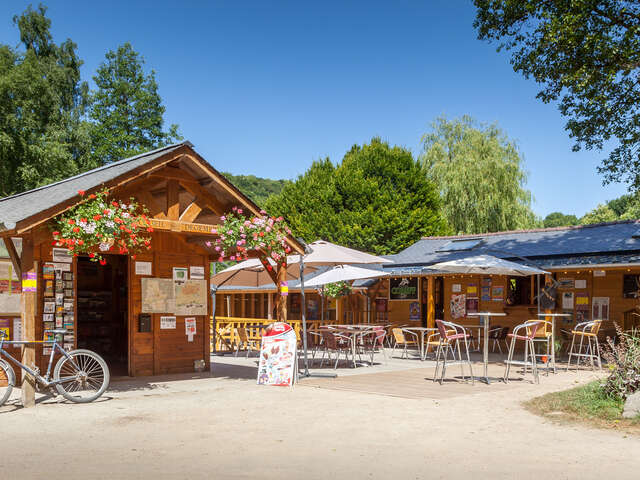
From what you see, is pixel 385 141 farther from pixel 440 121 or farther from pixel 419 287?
pixel 419 287

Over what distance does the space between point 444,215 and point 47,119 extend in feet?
59.0

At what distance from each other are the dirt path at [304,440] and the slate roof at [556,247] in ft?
23.3

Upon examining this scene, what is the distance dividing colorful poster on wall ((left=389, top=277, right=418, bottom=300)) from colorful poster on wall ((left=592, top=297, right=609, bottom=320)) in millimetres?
5648

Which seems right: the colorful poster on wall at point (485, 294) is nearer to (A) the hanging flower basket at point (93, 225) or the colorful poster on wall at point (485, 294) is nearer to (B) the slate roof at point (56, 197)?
(B) the slate roof at point (56, 197)

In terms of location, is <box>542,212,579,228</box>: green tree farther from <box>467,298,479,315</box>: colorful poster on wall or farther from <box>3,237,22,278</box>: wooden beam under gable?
<box>3,237,22,278</box>: wooden beam under gable

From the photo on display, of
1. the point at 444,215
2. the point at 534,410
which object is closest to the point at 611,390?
the point at 534,410

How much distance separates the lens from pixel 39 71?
87.3 ft

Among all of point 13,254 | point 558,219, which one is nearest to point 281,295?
point 13,254

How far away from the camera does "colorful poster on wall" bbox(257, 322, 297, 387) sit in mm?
10305

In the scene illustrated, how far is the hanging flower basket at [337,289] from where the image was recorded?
19.8 metres

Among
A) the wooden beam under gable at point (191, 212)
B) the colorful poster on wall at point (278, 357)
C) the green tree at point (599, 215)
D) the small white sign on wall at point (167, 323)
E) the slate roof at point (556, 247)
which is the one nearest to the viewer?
the colorful poster on wall at point (278, 357)

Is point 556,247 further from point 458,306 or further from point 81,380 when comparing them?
point 81,380

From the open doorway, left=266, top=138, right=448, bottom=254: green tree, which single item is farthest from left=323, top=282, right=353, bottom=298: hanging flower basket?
left=266, top=138, right=448, bottom=254: green tree

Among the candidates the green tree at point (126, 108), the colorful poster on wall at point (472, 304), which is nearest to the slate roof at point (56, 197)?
the colorful poster on wall at point (472, 304)
